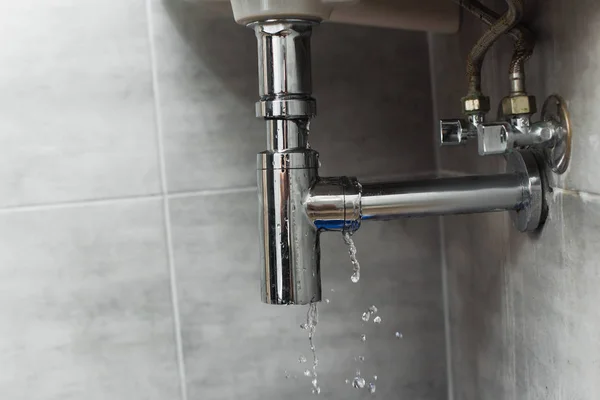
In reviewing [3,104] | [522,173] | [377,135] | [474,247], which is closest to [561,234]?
[522,173]

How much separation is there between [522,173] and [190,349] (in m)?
0.44

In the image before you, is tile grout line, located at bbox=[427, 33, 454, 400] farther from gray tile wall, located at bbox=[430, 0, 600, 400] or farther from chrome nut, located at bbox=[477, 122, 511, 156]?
chrome nut, located at bbox=[477, 122, 511, 156]

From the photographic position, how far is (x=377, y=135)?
0.77m

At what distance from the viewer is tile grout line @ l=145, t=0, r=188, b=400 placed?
2.37 ft

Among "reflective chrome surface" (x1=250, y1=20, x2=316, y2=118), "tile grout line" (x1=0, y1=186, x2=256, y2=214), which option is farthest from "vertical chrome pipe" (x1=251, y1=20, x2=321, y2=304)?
"tile grout line" (x1=0, y1=186, x2=256, y2=214)

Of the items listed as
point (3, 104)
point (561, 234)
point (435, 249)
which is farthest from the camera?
point (435, 249)

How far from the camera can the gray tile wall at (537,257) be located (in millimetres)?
472

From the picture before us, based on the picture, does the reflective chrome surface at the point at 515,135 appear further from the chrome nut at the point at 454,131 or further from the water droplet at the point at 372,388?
the water droplet at the point at 372,388

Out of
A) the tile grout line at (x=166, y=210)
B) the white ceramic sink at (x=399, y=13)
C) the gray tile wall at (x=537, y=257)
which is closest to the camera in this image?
the gray tile wall at (x=537, y=257)

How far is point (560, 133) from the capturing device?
0.50m

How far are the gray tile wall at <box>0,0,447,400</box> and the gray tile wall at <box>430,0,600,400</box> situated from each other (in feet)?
0.22

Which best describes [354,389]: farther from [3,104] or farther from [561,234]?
[3,104]

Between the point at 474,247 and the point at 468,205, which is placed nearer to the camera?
the point at 468,205

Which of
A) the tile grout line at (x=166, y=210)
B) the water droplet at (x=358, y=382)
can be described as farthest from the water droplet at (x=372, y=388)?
the tile grout line at (x=166, y=210)
